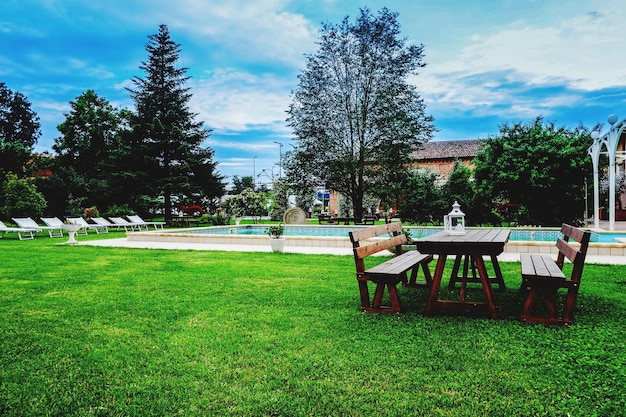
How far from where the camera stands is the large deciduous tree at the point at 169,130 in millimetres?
25688

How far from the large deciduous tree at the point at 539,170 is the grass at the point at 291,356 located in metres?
11.3

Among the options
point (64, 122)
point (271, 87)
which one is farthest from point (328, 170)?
point (64, 122)

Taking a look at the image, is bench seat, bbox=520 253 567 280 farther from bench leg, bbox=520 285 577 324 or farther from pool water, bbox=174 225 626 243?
pool water, bbox=174 225 626 243

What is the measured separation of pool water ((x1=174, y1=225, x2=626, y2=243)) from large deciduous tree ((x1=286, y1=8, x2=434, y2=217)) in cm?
605

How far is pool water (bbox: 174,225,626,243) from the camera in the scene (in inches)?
492

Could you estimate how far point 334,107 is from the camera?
24125 mm

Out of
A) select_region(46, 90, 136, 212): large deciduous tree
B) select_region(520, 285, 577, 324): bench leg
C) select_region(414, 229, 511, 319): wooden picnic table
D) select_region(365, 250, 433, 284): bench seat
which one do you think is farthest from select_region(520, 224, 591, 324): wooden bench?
select_region(46, 90, 136, 212): large deciduous tree

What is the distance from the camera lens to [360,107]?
79.4 ft

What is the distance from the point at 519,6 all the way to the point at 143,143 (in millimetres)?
21140

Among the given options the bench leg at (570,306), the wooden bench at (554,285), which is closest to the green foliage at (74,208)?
the wooden bench at (554,285)

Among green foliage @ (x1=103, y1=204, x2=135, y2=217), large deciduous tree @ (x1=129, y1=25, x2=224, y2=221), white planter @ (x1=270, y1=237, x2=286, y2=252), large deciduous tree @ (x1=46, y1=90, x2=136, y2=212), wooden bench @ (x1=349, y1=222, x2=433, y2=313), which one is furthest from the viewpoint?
large deciduous tree @ (x1=46, y1=90, x2=136, y2=212)

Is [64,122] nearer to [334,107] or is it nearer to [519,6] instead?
[334,107]

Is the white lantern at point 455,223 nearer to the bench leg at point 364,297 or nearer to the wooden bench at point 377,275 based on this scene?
the wooden bench at point 377,275

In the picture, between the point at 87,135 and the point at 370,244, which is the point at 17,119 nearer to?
the point at 87,135
